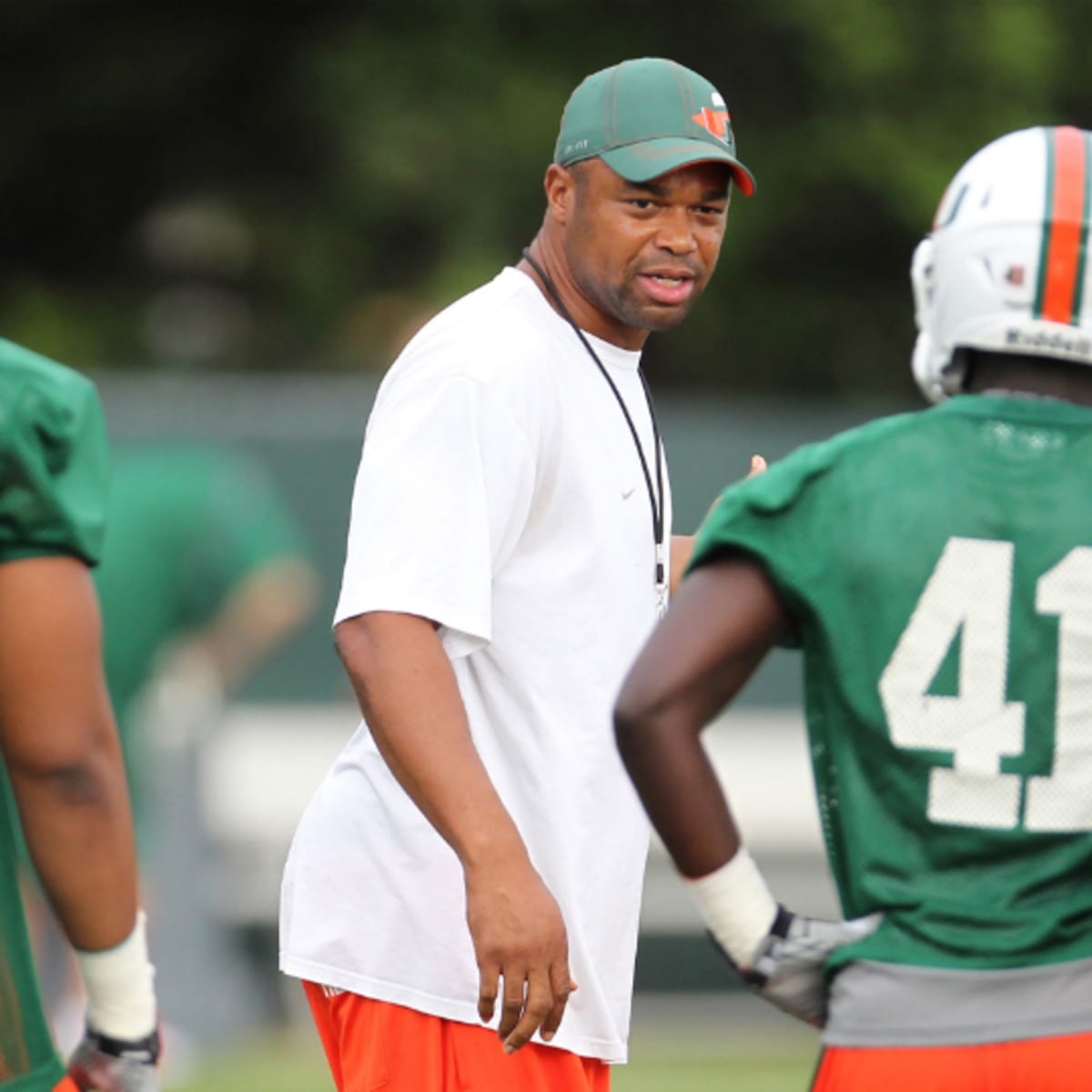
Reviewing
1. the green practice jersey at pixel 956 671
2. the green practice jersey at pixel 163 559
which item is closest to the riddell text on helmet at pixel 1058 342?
the green practice jersey at pixel 956 671

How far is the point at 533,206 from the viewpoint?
15.8 metres

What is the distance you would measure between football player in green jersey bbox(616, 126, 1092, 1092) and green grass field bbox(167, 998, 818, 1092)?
6186 millimetres

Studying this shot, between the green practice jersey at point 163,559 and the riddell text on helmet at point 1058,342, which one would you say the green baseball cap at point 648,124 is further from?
the green practice jersey at point 163,559

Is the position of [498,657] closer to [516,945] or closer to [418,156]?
[516,945]

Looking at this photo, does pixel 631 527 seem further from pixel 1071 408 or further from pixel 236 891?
pixel 236 891

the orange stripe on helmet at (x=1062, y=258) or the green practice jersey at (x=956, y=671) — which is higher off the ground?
the orange stripe on helmet at (x=1062, y=258)

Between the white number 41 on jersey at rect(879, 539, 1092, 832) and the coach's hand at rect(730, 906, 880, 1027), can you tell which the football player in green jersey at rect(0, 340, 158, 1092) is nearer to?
the coach's hand at rect(730, 906, 880, 1027)

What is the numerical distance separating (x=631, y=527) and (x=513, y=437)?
31 centimetres

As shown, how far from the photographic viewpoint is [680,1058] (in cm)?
1027

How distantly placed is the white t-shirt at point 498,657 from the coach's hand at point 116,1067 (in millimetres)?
375

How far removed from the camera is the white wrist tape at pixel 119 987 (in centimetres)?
349

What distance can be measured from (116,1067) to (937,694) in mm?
1311

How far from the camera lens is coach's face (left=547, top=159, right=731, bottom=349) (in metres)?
4.07

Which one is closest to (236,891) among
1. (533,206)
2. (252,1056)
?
(252,1056)
